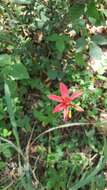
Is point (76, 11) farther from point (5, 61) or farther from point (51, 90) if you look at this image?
point (51, 90)

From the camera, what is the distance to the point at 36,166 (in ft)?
8.16

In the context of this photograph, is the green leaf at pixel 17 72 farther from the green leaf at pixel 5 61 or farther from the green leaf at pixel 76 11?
Answer: the green leaf at pixel 76 11

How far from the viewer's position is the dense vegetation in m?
2.42

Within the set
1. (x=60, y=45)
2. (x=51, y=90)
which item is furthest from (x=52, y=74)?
(x=60, y=45)

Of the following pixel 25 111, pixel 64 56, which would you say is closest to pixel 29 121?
pixel 25 111

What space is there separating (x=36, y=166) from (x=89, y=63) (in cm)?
75

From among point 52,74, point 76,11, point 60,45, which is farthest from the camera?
point 52,74

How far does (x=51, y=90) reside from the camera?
→ 8.97 feet

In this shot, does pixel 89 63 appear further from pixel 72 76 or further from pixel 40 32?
pixel 40 32

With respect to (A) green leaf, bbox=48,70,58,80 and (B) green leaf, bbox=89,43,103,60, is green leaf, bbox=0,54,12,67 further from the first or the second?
(B) green leaf, bbox=89,43,103,60

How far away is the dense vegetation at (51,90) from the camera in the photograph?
2.42 metres

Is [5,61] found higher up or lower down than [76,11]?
lower down

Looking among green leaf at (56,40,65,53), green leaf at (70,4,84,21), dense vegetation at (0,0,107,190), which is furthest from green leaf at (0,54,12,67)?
green leaf at (70,4,84,21)

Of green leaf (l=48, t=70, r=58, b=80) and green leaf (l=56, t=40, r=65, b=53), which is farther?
green leaf (l=48, t=70, r=58, b=80)
